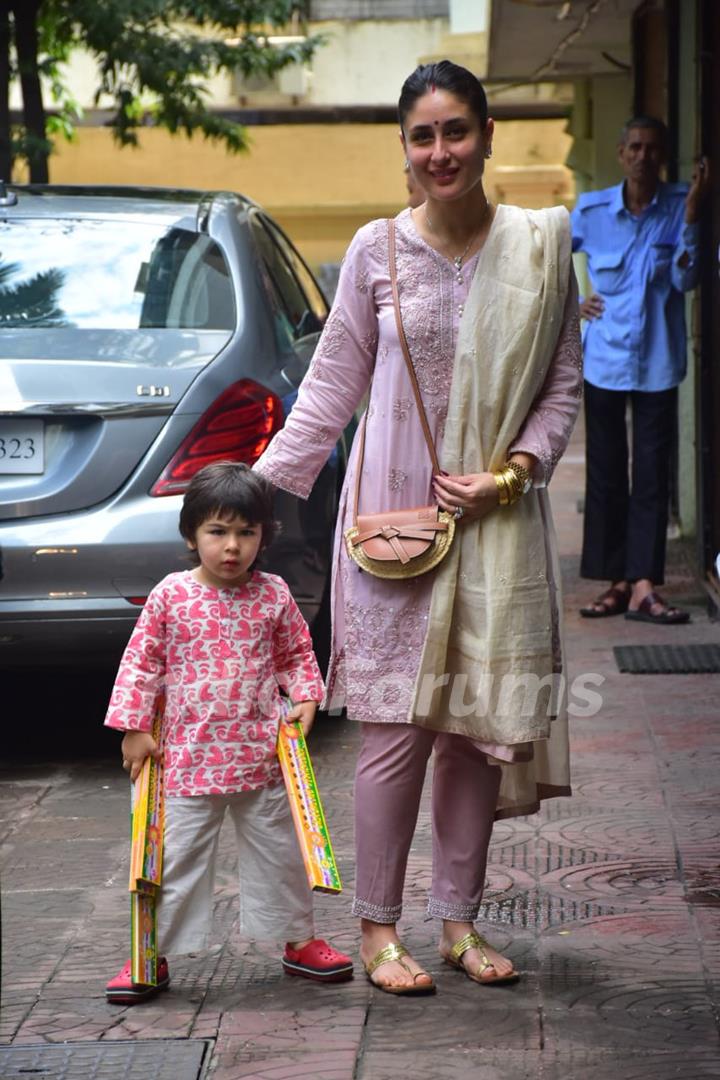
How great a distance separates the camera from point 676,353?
309 inches

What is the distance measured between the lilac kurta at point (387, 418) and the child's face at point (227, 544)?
164 millimetres

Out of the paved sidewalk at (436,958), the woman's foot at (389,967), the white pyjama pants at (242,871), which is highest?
the white pyjama pants at (242,871)

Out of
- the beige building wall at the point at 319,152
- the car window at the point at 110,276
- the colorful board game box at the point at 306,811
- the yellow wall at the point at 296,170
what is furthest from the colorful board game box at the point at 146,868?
the yellow wall at the point at 296,170

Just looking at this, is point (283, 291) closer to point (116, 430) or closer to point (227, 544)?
point (116, 430)

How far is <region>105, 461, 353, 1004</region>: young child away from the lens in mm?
3768

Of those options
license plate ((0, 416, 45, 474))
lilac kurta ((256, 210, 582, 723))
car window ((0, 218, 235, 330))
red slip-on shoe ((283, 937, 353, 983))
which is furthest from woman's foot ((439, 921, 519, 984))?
car window ((0, 218, 235, 330))

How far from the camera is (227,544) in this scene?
376cm

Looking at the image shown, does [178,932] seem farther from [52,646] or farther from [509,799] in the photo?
[52,646]

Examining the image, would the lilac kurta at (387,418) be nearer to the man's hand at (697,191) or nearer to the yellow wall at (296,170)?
the man's hand at (697,191)

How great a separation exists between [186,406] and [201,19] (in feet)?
27.9

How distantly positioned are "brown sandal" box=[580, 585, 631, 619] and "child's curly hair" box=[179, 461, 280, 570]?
4.41 metres

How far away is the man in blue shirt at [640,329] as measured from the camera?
7785 mm

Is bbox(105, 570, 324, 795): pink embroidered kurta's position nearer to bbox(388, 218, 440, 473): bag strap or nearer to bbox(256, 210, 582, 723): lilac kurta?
bbox(256, 210, 582, 723): lilac kurta

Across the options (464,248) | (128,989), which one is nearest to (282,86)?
(464,248)
